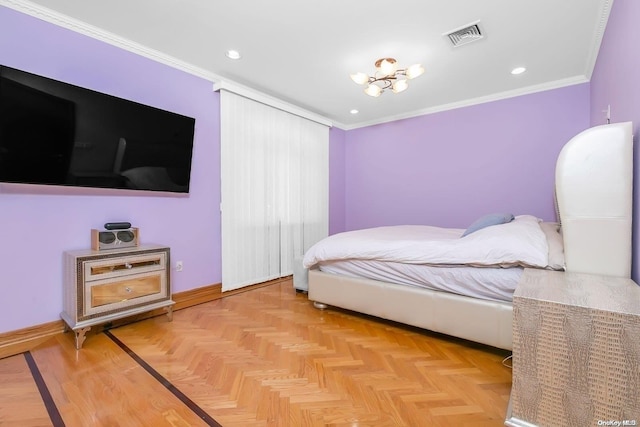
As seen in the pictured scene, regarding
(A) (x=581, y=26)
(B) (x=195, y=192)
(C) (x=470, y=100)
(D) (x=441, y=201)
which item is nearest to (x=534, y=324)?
(A) (x=581, y=26)

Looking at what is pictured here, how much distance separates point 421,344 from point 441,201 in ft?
8.95

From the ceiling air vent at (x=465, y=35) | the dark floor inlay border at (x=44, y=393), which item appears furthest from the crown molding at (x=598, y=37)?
the dark floor inlay border at (x=44, y=393)

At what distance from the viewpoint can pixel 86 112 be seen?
2.23 meters

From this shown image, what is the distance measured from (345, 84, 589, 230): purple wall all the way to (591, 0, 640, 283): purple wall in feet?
3.20

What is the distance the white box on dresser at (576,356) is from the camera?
1039 millimetres

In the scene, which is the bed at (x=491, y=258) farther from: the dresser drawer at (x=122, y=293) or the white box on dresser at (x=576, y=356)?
the dresser drawer at (x=122, y=293)

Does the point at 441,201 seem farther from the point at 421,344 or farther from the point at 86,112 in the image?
the point at 86,112

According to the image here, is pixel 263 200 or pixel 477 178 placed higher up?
pixel 477 178

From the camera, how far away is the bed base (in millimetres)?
1966

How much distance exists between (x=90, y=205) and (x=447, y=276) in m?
3.00

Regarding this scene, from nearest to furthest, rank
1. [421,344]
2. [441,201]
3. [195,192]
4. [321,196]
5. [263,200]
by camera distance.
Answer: [421,344], [195,192], [263,200], [441,201], [321,196]

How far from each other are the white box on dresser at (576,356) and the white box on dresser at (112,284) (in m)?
2.60

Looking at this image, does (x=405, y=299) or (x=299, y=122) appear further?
(x=299, y=122)

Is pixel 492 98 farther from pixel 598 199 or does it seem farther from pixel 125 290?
pixel 125 290
